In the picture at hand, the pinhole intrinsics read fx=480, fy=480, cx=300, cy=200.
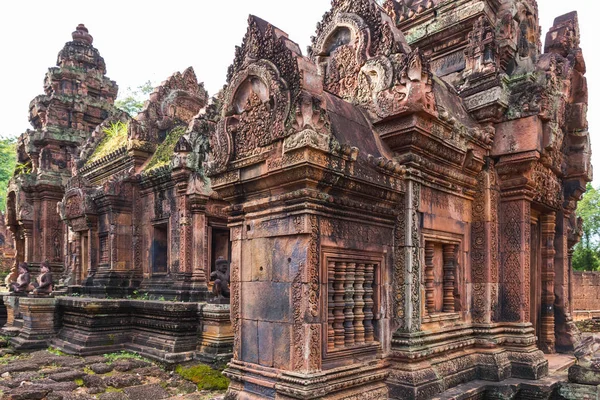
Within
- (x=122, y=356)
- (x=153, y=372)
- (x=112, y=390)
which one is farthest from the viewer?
(x=122, y=356)

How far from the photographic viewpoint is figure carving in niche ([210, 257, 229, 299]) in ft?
26.6

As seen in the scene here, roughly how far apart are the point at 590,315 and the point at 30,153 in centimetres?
2270

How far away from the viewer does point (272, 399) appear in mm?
4172

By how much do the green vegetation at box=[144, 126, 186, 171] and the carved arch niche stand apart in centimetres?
629

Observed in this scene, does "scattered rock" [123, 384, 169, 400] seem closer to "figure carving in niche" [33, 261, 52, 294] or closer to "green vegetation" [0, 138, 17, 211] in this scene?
"figure carving in niche" [33, 261, 52, 294]

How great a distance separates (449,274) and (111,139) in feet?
40.7

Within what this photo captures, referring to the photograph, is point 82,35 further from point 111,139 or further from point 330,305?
point 330,305

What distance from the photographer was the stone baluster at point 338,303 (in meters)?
4.35

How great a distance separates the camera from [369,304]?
4.72m

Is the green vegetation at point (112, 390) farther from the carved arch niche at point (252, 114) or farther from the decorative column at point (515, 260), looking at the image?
the decorative column at point (515, 260)

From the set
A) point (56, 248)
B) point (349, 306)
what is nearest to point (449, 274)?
point (349, 306)

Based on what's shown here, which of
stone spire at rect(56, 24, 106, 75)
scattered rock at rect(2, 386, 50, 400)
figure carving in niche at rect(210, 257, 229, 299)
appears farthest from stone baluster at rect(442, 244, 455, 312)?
stone spire at rect(56, 24, 106, 75)

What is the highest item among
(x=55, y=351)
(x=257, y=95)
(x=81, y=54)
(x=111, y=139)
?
(x=81, y=54)

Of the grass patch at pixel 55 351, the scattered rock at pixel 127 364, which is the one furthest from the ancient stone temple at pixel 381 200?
the grass patch at pixel 55 351
